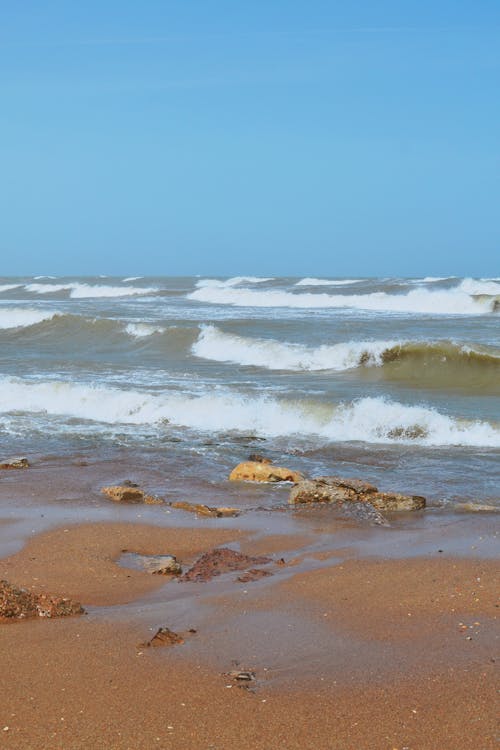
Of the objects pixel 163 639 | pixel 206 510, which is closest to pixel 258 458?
pixel 206 510

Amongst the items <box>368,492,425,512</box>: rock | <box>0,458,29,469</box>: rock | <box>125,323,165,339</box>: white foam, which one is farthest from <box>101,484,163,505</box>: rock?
<box>125,323,165,339</box>: white foam

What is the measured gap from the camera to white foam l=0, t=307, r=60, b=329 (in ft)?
92.4

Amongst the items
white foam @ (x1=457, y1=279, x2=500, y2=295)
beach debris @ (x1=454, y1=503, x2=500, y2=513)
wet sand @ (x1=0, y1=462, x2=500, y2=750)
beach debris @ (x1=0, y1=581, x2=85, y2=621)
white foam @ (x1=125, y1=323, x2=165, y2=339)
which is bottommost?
beach debris @ (x1=454, y1=503, x2=500, y2=513)

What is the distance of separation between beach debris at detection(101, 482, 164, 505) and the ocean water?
1216 mm

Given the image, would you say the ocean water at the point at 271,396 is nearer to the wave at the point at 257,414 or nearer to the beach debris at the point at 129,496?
the wave at the point at 257,414

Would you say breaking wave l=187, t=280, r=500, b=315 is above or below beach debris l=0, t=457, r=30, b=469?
above

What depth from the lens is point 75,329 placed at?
84.9ft

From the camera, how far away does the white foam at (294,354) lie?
1794 centimetres

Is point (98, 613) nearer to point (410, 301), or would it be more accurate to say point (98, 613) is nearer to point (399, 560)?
point (399, 560)

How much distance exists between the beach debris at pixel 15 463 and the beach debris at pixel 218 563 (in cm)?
366

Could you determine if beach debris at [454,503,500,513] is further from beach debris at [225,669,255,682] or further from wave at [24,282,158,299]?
wave at [24,282,158,299]

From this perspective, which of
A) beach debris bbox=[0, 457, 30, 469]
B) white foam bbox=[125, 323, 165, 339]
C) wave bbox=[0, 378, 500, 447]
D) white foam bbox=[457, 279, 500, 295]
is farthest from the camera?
white foam bbox=[457, 279, 500, 295]

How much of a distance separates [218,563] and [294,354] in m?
13.2

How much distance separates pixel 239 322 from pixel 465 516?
65.8 feet
